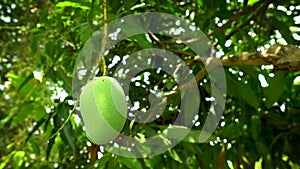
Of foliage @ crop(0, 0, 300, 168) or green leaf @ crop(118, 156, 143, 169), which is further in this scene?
foliage @ crop(0, 0, 300, 168)

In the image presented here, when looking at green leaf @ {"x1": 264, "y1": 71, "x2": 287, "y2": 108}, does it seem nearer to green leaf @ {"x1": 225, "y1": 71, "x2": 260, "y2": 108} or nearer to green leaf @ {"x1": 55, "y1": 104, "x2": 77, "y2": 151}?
green leaf @ {"x1": 225, "y1": 71, "x2": 260, "y2": 108}

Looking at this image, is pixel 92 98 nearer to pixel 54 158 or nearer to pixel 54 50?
pixel 54 50

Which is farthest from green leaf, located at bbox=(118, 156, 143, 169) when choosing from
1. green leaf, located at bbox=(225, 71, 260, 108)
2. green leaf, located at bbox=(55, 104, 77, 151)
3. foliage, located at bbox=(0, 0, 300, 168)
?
green leaf, located at bbox=(225, 71, 260, 108)

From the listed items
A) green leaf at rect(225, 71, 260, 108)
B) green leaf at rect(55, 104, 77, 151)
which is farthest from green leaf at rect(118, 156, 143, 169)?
green leaf at rect(225, 71, 260, 108)

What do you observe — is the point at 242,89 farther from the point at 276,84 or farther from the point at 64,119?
the point at 64,119

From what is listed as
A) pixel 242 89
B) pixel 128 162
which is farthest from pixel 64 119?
pixel 242 89

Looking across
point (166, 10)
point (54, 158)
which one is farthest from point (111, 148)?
point (54, 158)

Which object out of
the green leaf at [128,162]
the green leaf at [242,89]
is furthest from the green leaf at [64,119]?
the green leaf at [242,89]

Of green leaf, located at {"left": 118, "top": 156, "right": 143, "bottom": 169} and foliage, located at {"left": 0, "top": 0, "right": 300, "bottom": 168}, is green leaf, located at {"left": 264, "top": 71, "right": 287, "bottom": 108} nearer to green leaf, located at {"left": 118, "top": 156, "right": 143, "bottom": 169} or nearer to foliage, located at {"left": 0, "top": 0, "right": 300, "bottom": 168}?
foliage, located at {"left": 0, "top": 0, "right": 300, "bottom": 168}
